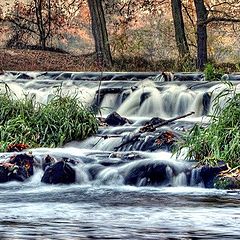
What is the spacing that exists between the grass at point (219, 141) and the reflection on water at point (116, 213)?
997 millimetres

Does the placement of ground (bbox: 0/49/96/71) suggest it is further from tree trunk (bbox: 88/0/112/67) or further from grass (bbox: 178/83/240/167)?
grass (bbox: 178/83/240/167)

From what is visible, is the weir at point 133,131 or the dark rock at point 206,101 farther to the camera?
the dark rock at point 206,101

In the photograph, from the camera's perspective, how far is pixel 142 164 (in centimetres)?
1040

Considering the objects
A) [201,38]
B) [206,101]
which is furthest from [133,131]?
[201,38]

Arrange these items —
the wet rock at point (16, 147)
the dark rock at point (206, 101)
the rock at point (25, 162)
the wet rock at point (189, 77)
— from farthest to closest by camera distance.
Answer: the wet rock at point (189, 77) → the dark rock at point (206, 101) → the wet rock at point (16, 147) → the rock at point (25, 162)

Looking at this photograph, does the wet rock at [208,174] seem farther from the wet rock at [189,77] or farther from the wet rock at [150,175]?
the wet rock at [189,77]

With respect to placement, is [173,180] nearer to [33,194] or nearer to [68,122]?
[33,194]

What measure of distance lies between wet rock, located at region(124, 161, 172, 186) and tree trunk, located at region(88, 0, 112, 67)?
18187 millimetres

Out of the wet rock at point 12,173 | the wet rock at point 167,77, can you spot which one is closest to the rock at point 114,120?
the wet rock at point 12,173

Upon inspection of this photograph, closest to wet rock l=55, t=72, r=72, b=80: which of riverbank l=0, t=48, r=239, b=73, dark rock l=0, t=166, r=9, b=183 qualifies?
riverbank l=0, t=48, r=239, b=73

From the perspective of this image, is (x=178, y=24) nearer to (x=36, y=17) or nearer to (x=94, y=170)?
(x=36, y=17)

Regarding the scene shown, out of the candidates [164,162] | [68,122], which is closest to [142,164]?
[164,162]

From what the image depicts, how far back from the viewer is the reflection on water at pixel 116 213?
6.06 m

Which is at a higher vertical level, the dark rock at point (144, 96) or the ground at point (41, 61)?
the ground at point (41, 61)
